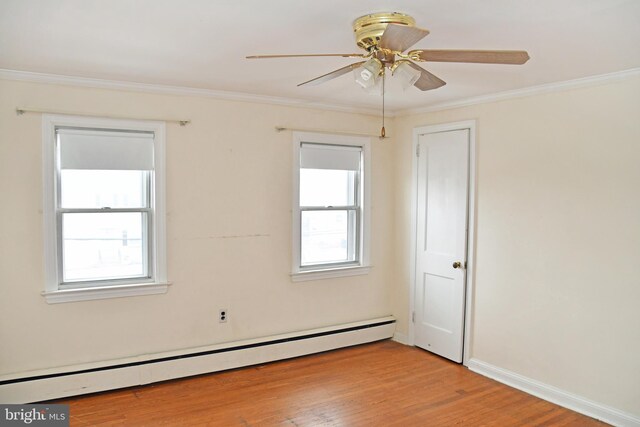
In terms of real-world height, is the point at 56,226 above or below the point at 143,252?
above

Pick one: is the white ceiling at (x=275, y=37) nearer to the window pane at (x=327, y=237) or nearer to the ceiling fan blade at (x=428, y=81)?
the ceiling fan blade at (x=428, y=81)

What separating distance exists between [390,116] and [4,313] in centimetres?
390

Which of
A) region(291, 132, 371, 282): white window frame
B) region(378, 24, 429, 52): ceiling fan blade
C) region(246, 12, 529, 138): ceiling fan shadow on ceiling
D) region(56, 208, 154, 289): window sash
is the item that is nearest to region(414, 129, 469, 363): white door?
region(291, 132, 371, 282): white window frame

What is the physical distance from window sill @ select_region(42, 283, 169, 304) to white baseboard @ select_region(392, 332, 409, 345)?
2512 millimetres

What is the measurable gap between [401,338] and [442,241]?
121 centimetres

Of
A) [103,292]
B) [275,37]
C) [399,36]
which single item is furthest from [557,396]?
[103,292]

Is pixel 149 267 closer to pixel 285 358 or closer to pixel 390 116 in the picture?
pixel 285 358

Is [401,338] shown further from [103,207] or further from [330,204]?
[103,207]

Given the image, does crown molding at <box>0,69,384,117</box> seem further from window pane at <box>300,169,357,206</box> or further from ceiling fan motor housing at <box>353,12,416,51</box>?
ceiling fan motor housing at <box>353,12,416,51</box>

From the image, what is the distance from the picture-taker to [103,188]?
369cm

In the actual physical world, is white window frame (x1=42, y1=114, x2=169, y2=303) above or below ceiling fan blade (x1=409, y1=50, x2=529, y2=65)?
below

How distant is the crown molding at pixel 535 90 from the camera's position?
10.5ft

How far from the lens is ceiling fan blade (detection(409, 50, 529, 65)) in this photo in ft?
6.62

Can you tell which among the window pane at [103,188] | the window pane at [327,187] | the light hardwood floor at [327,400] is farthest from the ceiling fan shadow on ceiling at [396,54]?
the light hardwood floor at [327,400]
